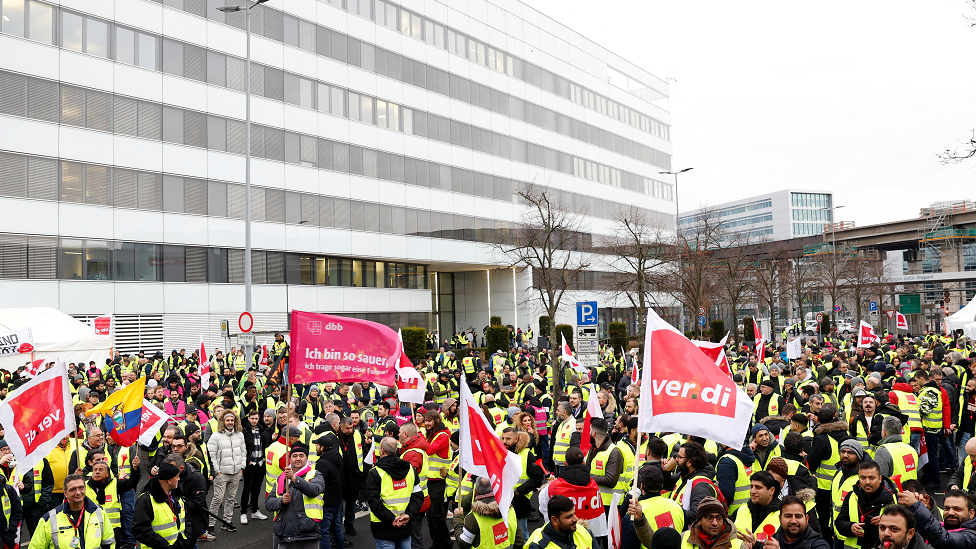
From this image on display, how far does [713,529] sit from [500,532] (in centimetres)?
224

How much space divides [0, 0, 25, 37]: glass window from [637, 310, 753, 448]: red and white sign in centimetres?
3148

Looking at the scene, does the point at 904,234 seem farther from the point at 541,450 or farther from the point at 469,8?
the point at 541,450

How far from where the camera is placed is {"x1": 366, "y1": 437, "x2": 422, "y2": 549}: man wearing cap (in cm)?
816

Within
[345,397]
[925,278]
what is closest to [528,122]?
[345,397]

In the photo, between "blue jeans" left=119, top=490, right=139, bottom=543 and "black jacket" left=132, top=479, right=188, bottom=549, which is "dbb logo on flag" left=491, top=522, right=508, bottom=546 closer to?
"black jacket" left=132, top=479, right=188, bottom=549

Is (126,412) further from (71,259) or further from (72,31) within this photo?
(72,31)

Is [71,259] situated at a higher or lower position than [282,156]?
lower

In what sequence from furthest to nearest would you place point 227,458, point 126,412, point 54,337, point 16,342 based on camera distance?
point 54,337 < point 16,342 < point 227,458 < point 126,412

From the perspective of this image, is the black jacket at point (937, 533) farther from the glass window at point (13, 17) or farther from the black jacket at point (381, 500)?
the glass window at point (13, 17)

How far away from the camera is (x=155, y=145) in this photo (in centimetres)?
3303

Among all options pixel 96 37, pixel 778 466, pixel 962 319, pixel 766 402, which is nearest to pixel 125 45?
pixel 96 37

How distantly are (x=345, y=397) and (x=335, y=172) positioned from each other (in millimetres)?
25419

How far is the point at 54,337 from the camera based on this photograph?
26234mm

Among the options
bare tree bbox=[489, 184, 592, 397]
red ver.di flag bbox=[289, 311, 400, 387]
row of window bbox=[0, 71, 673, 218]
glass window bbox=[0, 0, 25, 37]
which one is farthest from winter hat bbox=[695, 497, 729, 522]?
bare tree bbox=[489, 184, 592, 397]
